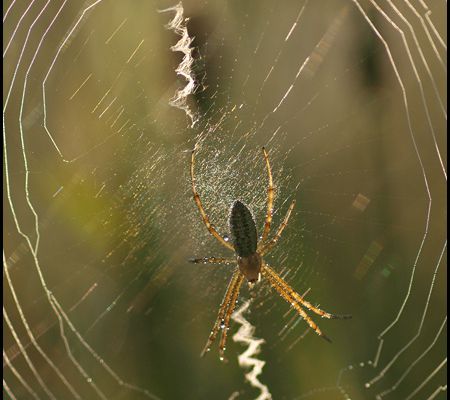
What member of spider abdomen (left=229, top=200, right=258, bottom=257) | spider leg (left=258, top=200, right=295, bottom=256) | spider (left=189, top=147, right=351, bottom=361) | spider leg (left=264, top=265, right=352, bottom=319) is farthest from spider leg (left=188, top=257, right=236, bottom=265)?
spider leg (left=264, top=265, right=352, bottom=319)

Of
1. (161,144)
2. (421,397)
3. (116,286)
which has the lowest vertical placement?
(421,397)

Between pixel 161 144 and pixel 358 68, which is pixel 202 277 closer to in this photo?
pixel 161 144

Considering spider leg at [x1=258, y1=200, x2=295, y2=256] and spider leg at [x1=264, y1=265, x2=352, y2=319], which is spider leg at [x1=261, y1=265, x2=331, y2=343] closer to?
spider leg at [x1=264, y1=265, x2=352, y2=319]

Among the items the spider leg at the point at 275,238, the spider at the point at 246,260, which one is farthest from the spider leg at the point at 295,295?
the spider leg at the point at 275,238

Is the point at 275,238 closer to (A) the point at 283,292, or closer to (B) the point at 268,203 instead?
(B) the point at 268,203

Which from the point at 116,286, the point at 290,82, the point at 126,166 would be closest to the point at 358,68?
the point at 290,82

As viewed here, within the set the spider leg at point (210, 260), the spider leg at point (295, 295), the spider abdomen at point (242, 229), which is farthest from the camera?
the spider leg at point (295, 295)

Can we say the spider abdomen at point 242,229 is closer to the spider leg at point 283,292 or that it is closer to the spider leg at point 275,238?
the spider leg at point 275,238
